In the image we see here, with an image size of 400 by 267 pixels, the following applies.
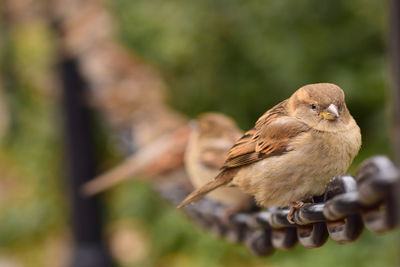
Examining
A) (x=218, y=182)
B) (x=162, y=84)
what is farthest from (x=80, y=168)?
(x=218, y=182)

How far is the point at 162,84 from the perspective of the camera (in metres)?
4.73

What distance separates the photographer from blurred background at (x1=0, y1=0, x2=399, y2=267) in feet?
11.5

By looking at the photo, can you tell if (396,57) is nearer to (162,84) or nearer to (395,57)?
(395,57)

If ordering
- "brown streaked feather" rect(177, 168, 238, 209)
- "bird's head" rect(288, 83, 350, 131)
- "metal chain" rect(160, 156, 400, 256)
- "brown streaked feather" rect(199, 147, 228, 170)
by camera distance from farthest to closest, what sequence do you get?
"brown streaked feather" rect(199, 147, 228, 170) < "brown streaked feather" rect(177, 168, 238, 209) < "bird's head" rect(288, 83, 350, 131) < "metal chain" rect(160, 156, 400, 256)

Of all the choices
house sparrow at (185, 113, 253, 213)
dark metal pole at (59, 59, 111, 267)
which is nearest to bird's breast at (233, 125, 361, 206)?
house sparrow at (185, 113, 253, 213)

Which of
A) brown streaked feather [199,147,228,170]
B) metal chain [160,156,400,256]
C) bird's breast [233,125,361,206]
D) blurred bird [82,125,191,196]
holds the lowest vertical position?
metal chain [160,156,400,256]

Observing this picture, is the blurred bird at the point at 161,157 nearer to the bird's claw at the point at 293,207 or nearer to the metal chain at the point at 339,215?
the metal chain at the point at 339,215

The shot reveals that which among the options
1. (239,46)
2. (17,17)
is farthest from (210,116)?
(17,17)

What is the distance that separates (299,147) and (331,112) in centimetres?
19

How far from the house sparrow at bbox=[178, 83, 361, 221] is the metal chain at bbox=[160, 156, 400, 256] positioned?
5 centimetres

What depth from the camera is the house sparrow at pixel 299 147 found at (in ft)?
3.46

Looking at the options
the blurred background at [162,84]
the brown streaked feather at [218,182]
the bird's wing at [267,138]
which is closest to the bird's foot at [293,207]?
the bird's wing at [267,138]

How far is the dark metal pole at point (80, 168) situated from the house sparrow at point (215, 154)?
2165mm

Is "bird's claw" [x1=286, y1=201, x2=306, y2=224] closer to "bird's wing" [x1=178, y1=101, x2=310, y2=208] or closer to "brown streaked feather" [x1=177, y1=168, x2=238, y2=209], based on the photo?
"bird's wing" [x1=178, y1=101, x2=310, y2=208]
